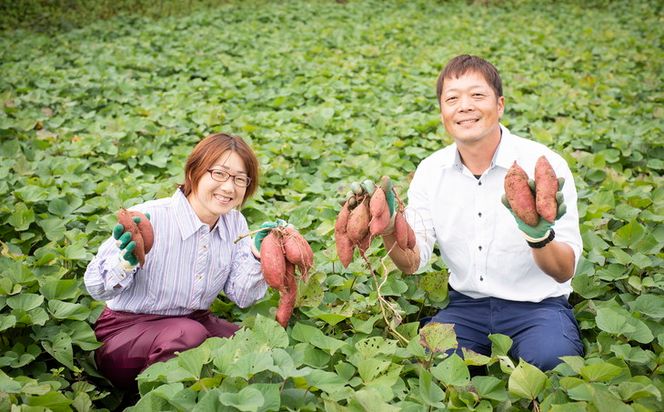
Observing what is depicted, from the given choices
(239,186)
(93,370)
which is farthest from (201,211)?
(93,370)

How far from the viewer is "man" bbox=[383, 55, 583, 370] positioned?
207 cm

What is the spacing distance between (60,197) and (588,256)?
9.25ft

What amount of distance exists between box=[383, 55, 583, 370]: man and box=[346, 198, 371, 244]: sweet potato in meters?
0.17

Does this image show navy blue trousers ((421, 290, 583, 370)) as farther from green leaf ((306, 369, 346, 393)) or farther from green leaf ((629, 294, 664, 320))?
green leaf ((306, 369, 346, 393))

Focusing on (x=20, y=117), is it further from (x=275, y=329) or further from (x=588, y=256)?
(x=588, y=256)

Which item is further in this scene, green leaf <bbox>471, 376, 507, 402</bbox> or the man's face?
the man's face

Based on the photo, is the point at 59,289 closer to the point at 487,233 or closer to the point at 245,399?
the point at 245,399

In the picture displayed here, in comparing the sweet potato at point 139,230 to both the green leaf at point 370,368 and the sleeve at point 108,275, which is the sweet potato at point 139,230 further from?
the green leaf at point 370,368

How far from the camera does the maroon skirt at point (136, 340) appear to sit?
1.99 meters

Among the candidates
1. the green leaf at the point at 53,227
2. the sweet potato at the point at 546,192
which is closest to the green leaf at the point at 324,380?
the sweet potato at the point at 546,192

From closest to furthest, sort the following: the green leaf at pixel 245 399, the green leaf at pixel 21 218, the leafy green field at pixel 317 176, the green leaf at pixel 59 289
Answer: the green leaf at pixel 245 399 < the leafy green field at pixel 317 176 < the green leaf at pixel 59 289 < the green leaf at pixel 21 218

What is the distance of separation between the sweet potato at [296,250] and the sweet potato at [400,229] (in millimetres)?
324

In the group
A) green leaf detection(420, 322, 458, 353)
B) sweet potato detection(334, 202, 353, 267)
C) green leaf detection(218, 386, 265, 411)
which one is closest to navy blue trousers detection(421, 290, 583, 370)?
green leaf detection(420, 322, 458, 353)

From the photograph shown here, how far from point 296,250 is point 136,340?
70 cm
